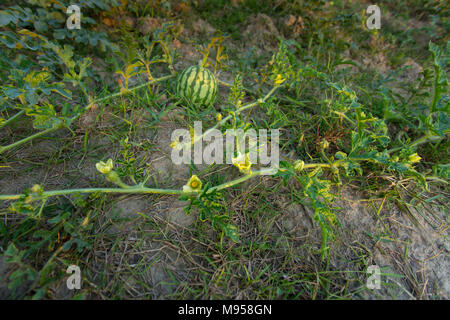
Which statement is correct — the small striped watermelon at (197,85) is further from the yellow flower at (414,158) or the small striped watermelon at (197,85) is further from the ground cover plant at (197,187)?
the yellow flower at (414,158)

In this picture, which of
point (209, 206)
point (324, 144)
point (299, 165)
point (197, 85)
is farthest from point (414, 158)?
point (197, 85)

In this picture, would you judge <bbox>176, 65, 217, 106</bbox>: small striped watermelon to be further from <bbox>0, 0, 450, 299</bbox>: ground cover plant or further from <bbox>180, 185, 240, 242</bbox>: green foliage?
<bbox>180, 185, 240, 242</bbox>: green foliage

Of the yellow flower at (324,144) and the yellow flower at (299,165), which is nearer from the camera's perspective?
the yellow flower at (299,165)

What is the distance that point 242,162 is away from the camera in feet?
5.20

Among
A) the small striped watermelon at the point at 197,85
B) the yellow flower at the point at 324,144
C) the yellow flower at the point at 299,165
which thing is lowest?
the yellow flower at the point at 299,165

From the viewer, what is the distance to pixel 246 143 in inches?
77.3

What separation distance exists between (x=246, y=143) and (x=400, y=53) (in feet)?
8.64

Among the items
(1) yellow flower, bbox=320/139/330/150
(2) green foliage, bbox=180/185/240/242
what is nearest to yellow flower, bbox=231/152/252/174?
(2) green foliage, bbox=180/185/240/242

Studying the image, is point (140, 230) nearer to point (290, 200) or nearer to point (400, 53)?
point (290, 200)

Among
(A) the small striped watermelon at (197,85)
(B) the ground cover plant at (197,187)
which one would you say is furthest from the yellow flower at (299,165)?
(A) the small striped watermelon at (197,85)

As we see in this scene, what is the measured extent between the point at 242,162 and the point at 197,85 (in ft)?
3.10

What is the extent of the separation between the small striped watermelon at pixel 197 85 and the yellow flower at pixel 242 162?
89cm

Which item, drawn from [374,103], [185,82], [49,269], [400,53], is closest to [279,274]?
[49,269]

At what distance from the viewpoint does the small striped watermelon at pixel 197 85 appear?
2186 mm
